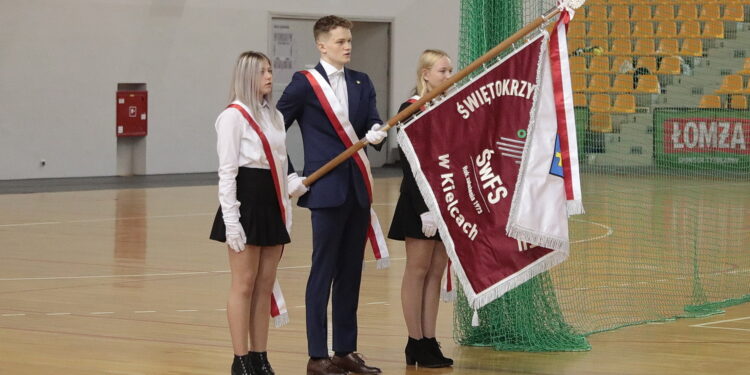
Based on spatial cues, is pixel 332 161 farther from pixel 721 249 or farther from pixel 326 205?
pixel 721 249

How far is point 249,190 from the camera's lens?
6172 millimetres

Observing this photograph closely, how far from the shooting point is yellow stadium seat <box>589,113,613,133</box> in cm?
1279

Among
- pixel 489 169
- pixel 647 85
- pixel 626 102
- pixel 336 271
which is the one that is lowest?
pixel 336 271

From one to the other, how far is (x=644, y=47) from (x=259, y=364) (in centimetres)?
1142

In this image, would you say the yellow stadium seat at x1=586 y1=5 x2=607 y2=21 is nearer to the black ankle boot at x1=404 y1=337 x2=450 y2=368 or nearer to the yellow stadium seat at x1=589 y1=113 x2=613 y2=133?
the yellow stadium seat at x1=589 y1=113 x2=613 y2=133

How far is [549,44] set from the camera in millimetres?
6441

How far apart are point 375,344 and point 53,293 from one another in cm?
316

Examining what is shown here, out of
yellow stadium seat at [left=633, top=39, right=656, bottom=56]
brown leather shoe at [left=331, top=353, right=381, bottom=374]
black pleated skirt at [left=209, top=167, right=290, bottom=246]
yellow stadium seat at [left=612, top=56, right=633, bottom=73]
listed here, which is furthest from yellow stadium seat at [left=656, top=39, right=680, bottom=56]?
black pleated skirt at [left=209, top=167, right=290, bottom=246]

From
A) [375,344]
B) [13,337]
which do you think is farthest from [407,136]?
[13,337]

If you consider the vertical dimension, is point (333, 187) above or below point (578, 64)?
below

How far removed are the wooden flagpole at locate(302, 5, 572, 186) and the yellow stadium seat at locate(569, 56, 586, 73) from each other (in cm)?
664

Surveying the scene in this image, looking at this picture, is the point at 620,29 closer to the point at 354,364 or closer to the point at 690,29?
the point at 690,29

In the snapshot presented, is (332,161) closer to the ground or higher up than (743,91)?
closer to the ground

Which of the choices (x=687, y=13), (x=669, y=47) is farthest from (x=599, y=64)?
(x=687, y=13)
